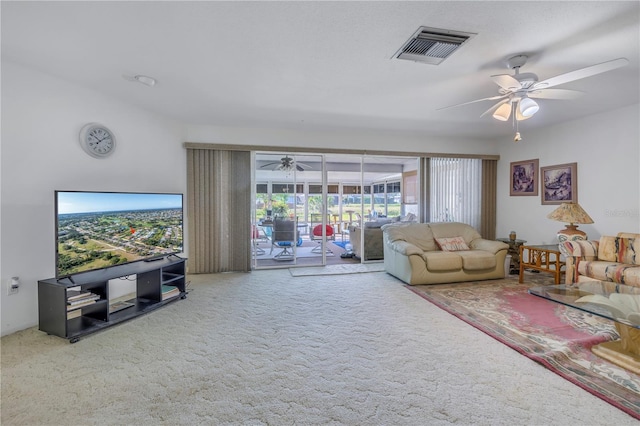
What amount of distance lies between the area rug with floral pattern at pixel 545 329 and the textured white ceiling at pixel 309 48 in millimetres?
2391

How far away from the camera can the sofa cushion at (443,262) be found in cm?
425

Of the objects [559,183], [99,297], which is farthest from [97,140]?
[559,183]

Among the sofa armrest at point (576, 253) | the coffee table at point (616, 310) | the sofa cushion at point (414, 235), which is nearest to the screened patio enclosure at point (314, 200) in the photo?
the sofa cushion at point (414, 235)

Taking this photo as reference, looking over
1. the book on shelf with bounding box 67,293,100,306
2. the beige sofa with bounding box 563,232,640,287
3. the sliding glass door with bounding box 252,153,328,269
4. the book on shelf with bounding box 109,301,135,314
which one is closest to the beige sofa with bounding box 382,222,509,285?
the beige sofa with bounding box 563,232,640,287

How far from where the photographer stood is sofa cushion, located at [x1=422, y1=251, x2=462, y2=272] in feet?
14.0

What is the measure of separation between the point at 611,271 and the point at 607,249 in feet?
1.55

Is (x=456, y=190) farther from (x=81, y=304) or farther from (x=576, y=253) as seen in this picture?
(x=81, y=304)

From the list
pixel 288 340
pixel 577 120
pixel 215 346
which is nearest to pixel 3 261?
pixel 215 346

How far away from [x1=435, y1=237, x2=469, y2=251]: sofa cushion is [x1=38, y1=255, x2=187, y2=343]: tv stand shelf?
377 centimetres

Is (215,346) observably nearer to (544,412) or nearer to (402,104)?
(544,412)

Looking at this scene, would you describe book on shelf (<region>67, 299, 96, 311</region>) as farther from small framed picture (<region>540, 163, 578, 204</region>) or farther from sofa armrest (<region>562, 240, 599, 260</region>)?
small framed picture (<region>540, 163, 578, 204</region>)

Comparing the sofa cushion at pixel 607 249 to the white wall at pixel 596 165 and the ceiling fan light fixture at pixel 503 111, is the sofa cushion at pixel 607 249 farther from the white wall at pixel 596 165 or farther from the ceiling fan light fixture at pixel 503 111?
the ceiling fan light fixture at pixel 503 111

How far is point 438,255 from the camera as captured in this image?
4340 mm

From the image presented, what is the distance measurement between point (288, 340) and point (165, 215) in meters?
2.22
